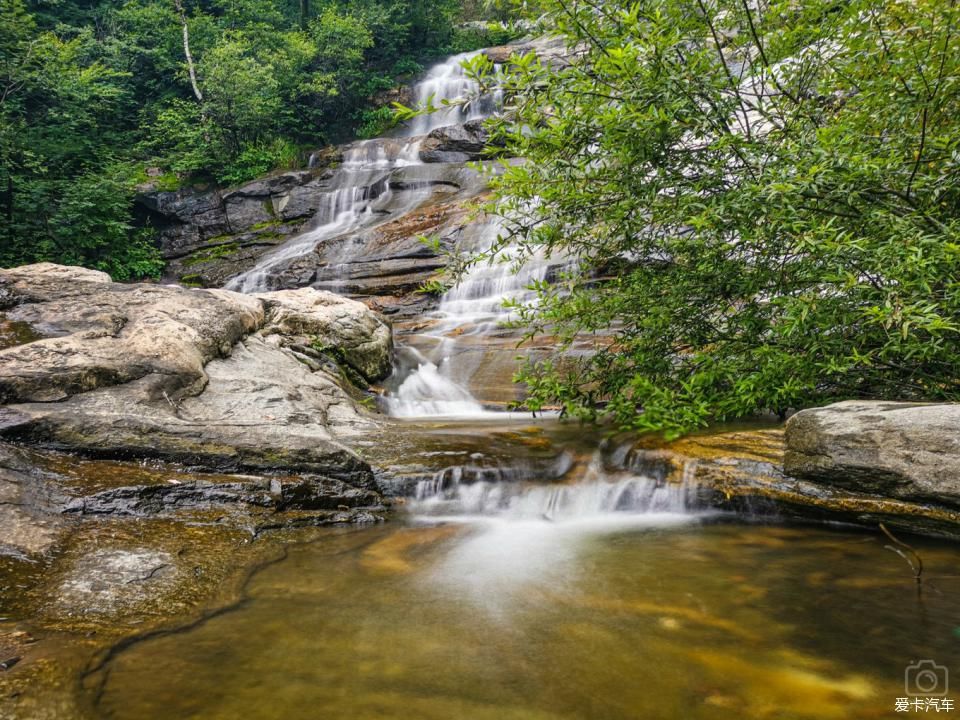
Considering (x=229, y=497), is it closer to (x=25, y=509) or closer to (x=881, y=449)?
(x=25, y=509)

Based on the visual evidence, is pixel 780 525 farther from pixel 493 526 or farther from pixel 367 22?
pixel 367 22

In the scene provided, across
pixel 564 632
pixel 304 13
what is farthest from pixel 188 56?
pixel 564 632

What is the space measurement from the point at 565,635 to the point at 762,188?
2.79 metres

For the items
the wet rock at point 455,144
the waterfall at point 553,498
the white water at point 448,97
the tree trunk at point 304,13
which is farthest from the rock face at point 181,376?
the tree trunk at point 304,13

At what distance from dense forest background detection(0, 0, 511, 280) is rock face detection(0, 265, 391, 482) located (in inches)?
475

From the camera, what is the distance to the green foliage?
3451 mm

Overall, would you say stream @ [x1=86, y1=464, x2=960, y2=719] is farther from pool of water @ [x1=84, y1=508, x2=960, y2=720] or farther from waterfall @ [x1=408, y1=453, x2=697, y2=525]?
waterfall @ [x1=408, y1=453, x2=697, y2=525]

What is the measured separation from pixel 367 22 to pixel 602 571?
98.7ft

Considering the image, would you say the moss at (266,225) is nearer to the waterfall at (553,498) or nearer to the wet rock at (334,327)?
the wet rock at (334,327)

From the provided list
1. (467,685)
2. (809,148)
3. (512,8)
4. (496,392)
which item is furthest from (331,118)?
(467,685)

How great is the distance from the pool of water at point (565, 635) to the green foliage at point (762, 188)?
1.25 meters

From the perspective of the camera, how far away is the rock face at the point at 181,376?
450cm

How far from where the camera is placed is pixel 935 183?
11.8ft

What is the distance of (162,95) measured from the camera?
25641 millimetres
